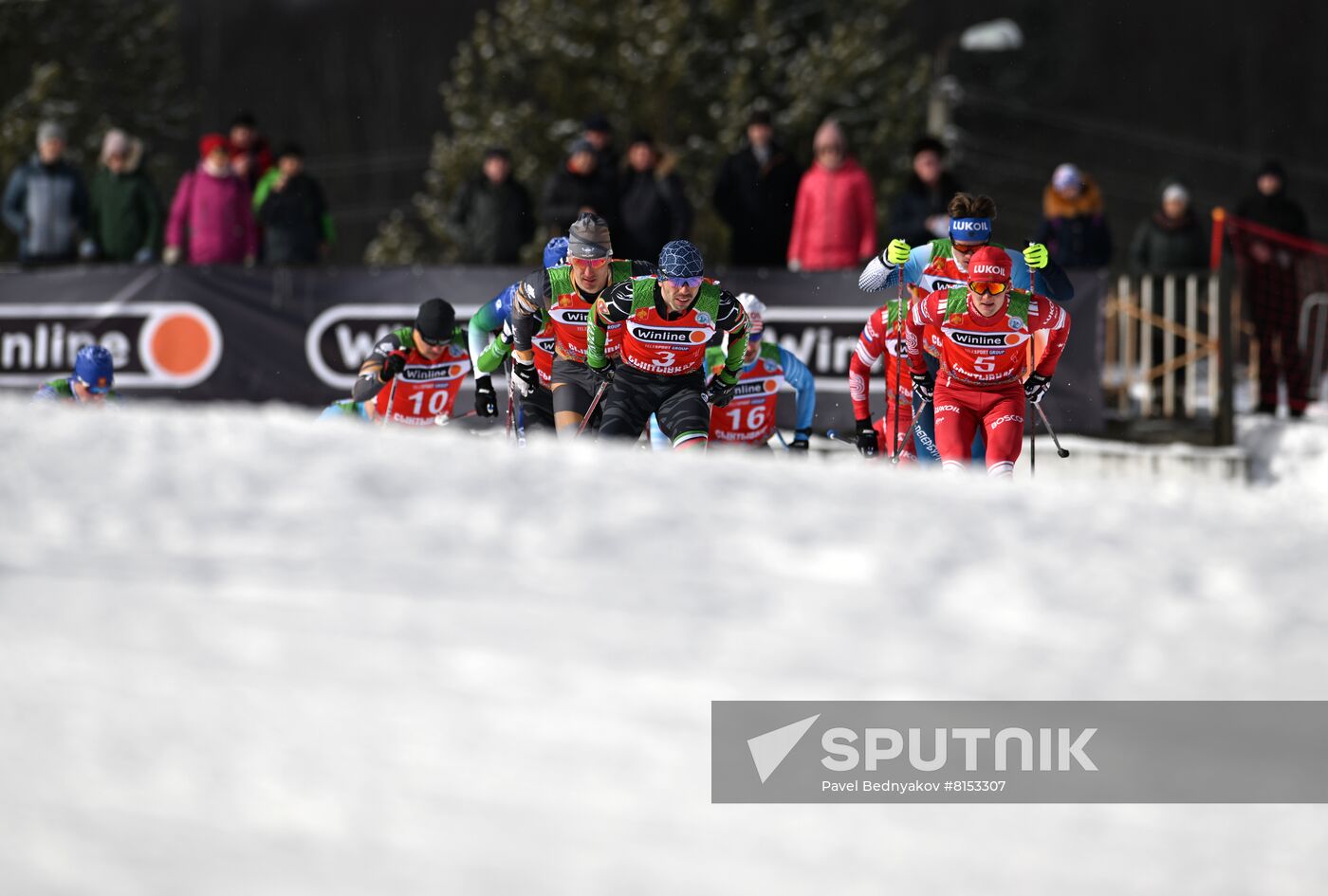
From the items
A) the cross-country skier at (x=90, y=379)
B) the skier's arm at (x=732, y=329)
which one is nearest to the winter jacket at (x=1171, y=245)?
the skier's arm at (x=732, y=329)

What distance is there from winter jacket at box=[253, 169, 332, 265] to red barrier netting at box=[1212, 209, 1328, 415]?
259 inches

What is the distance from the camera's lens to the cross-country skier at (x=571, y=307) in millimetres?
8852

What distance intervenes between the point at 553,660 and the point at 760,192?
903 cm

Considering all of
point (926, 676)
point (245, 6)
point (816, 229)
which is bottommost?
point (926, 676)

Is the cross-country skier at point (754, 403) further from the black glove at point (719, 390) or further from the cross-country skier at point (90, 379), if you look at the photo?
Answer: the cross-country skier at point (90, 379)

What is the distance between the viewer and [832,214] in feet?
39.1

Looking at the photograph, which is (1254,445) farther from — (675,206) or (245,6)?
(245,6)

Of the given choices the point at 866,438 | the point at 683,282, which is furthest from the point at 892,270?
the point at 683,282

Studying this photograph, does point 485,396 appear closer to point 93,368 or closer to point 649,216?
point 93,368

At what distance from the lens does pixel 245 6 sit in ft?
154

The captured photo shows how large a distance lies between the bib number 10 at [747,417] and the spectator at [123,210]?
5.50 metres

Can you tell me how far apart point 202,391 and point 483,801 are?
9440mm

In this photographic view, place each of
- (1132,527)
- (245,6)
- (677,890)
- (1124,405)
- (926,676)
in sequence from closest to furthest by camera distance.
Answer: (677,890)
(926,676)
(1132,527)
(1124,405)
(245,6)

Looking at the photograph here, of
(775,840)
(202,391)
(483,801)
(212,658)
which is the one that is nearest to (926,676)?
(775,840)
